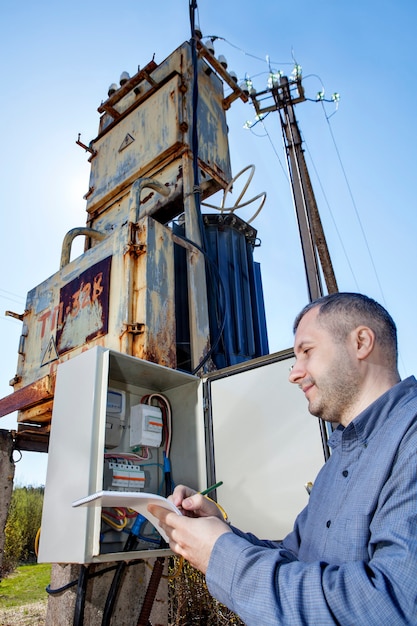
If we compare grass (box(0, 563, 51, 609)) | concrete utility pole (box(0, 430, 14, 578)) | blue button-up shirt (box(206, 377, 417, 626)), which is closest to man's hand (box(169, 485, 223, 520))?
blue button-up shirt (box(206, 377, 417, 626))

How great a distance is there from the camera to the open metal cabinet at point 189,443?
5.66ft

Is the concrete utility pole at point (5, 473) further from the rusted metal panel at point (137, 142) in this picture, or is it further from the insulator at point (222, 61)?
the insulator at point (222, 61)

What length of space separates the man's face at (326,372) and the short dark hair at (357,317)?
3 centimetres

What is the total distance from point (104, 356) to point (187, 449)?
0.78 metres

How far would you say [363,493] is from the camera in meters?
0.87

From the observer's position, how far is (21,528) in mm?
14016

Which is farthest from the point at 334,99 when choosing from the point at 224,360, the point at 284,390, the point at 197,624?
the point at 197,624

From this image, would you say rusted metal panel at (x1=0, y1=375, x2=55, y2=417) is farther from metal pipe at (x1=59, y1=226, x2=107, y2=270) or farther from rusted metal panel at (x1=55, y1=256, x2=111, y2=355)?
metal pipe at (x1=59, y1=226, x2=107, y2=270)

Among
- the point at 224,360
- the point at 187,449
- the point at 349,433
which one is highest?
the point at 224,360

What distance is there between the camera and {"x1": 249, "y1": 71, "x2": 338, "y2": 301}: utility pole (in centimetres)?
463

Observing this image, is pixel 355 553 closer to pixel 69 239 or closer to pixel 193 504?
pixel 193 504

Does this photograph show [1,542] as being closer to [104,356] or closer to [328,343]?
[104,356]

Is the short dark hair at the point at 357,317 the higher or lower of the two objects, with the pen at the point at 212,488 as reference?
higher

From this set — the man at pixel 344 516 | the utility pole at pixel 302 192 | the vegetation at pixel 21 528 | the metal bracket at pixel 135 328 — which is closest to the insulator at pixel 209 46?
the utility pole at pixel 302 192
